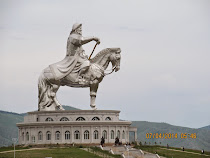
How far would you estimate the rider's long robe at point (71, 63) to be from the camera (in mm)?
75250

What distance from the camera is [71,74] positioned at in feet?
249

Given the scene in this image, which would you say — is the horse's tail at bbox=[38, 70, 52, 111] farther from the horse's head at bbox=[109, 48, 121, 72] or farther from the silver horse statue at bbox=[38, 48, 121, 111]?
the horse's head at bbox=[109, 48, 121, 72]

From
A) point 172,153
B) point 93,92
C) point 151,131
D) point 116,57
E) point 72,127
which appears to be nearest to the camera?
point 172,153

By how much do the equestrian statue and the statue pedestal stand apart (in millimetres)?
1478

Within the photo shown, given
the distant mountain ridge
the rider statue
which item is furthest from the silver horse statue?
the distant mountain ridge

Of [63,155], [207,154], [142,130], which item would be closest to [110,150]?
[63,155]

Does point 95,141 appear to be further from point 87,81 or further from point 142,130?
point 142,130

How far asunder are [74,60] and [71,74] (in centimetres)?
174

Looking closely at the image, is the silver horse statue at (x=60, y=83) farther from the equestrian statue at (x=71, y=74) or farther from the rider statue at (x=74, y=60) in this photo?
the rider statue at (x=74, y=60)

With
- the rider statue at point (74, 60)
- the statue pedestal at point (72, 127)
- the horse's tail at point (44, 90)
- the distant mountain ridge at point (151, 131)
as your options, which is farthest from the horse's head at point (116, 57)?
the distant mountain ridge at point (151, 131)

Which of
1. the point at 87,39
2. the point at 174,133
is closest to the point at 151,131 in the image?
the point at 174,133

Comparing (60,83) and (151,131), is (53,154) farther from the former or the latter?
(151,131)

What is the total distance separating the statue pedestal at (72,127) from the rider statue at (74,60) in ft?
14.8

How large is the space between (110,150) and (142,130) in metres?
112
